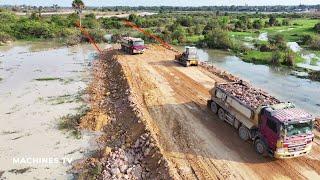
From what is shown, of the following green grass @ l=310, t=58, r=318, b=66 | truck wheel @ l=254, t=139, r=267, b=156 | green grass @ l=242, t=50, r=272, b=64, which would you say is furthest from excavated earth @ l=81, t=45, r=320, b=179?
green grass @ l=310, t=58, r=318, b=66

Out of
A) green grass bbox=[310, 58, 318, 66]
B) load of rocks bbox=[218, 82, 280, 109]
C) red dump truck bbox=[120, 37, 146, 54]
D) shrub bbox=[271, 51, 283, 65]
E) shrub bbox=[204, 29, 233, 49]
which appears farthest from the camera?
shrub bbox=[204, 29, 233, 49]

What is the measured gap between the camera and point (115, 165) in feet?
58.5

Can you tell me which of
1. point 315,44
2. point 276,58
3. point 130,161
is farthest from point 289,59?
point 130,161

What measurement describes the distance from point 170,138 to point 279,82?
20.4 m

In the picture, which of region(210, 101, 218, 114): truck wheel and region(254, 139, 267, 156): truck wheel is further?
region(210, 101, 218, 114): truck wheel

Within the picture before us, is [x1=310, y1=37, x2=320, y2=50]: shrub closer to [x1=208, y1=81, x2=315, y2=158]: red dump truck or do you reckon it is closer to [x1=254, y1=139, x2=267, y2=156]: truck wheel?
[x1=208, y1=81, x2=315, y2=158]: red dump truck

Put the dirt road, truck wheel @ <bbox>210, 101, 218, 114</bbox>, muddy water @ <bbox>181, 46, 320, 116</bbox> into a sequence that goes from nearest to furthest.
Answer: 1. the dirt road
2. truck wheel @ <bbox>210, 101, 218, 114</bbox>
3. muddy water @ <bbox>181, 46, 320, 116</bbox>

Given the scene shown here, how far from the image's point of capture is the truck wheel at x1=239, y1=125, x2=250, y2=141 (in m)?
19.5

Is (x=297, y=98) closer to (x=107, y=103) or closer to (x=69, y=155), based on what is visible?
(x=107, y=103)

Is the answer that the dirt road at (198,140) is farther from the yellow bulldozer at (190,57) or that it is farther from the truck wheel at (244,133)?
the yellow bulldozer at (190,57)

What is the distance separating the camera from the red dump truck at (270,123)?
16.9 meters

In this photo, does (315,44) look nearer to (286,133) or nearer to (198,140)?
(198,140)

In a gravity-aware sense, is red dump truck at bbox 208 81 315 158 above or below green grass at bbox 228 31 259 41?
below

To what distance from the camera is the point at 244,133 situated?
64.8ft
